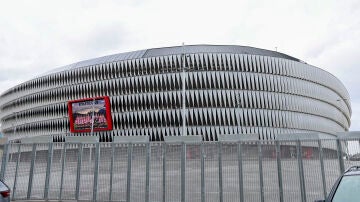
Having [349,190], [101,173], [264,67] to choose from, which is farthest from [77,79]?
[349,190]

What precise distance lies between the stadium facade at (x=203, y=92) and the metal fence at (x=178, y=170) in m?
45.0

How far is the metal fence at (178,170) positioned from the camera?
12.2 metres

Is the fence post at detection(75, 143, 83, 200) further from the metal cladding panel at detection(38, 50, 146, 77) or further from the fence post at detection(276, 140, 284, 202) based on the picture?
the metal cladding panel at detection(38, 50, 146, 77)

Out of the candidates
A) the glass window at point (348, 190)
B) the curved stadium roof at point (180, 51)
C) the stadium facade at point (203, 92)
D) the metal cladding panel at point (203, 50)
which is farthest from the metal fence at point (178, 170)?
the curved stadium roof at point (180, 51)

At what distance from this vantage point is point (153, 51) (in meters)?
69.0

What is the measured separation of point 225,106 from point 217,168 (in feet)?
162

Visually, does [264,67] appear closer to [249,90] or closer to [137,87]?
[249,90]

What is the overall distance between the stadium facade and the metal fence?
44979 millimetres

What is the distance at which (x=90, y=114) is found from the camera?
2392 inches

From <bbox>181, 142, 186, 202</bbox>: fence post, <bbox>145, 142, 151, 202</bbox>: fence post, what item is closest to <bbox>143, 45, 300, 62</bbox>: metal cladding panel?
<bbox>145, 142, 151, 202</bbox>: fence post

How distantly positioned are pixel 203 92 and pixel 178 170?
48787mm

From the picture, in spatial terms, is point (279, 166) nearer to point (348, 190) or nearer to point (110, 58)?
point (348, 190)

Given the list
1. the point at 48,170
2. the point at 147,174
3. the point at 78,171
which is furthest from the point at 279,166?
the point at 48,170

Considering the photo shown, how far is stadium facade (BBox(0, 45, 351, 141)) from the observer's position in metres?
61.6
